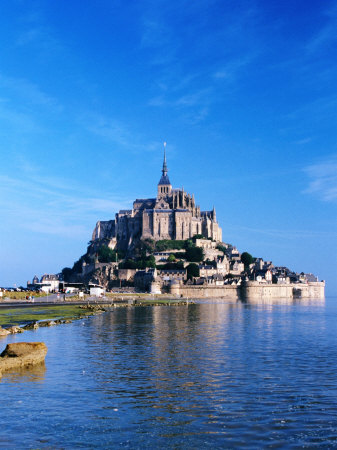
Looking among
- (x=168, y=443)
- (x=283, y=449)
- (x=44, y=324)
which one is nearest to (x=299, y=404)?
(x=283, y=449)

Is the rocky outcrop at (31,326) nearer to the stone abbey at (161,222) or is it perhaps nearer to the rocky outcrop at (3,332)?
the rocky outcrop at (3,332)

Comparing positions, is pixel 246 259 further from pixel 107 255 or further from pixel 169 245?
pixel 107 255

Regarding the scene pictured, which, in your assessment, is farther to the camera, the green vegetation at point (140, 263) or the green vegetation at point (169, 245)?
the green vegetation at point (169, 245)

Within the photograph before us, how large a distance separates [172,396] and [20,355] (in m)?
7.80

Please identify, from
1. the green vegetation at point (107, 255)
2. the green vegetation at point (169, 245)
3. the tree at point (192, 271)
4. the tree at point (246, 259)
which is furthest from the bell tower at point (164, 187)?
the tree at point (192, 271)

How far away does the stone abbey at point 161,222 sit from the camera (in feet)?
486

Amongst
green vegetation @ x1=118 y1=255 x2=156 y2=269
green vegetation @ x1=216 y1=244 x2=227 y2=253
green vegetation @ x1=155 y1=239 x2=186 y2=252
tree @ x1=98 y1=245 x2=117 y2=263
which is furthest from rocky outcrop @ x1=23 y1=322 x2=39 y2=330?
green vegetation @ x1=216 y1=244 x2=227 y2=253

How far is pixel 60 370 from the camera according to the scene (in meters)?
22.3

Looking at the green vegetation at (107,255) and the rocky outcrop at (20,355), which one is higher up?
the green vegetation at (107,255)

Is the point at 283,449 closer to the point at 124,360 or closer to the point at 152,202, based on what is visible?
the point at 124,360

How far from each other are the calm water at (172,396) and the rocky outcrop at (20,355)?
81 cm

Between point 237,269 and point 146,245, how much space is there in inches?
1018

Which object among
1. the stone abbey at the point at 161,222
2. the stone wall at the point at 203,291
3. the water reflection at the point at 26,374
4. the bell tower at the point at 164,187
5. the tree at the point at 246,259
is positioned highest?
the bell tower at the point at 164,187

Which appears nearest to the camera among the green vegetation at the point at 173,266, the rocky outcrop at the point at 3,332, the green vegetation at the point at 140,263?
the rocky outcrop at the point at 3,332
